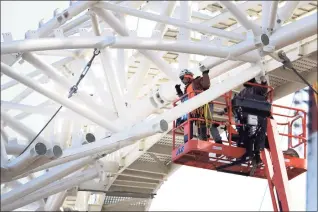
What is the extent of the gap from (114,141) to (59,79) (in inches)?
85.4

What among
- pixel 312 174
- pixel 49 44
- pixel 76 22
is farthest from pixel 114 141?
pixel 312 174

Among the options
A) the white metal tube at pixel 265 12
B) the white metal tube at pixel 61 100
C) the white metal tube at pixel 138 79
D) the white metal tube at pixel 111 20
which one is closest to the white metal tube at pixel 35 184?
the white metal tube at pixel 61 100

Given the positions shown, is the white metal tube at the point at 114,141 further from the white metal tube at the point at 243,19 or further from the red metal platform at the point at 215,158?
the white metal tube at the point at 243,19

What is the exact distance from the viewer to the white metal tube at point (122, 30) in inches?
608

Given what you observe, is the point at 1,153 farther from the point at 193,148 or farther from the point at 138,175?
the point at 138,175

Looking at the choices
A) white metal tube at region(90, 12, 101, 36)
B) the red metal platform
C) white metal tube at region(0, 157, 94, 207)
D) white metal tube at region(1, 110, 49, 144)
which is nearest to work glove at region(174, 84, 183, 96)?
the red metal platform

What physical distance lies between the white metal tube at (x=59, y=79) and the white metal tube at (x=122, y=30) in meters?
1.82

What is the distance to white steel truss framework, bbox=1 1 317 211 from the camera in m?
13.9

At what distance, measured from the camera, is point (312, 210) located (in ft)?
127

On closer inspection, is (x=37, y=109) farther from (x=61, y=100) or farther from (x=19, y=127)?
(x=61, y=100)

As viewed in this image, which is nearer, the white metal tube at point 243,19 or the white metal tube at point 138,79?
the white metal tube at point 243,19

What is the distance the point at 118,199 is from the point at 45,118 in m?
4.22

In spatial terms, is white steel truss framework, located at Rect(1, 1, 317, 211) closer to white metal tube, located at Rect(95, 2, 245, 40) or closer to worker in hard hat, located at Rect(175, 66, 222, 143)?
white metal tube, located at Rect(95, 2, 245, 40)

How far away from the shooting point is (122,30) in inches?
622
